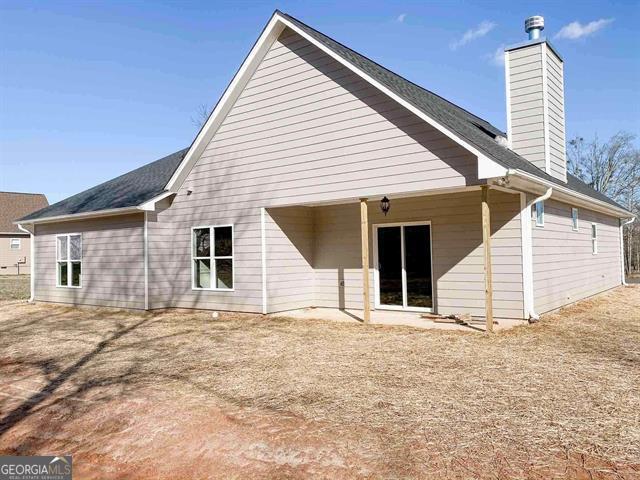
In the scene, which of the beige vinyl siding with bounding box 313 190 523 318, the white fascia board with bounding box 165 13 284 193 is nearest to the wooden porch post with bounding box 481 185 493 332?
the beige vinyl siding with bounding box 313 190 523 318

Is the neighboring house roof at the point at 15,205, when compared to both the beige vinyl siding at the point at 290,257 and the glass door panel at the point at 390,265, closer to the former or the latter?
the beige vinyl siding at the point at 290,257

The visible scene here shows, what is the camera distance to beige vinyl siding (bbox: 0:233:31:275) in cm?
3444

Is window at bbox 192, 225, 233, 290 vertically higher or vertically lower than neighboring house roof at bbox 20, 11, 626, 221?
lower

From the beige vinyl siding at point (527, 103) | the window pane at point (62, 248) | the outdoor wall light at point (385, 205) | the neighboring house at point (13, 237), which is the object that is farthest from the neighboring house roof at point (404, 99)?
the neighboring house at point (13, 237)

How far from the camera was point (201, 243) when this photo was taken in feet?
39.4

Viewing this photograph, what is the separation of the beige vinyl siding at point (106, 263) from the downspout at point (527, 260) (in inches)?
359

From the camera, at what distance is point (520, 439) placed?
3576 millimetres

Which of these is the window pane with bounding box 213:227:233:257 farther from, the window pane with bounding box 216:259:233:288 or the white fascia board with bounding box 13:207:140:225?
the white fascia board with bounding box 13:207:140:225

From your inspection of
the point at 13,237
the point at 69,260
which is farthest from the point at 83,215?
the point at 13,237

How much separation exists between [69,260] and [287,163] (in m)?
8.14

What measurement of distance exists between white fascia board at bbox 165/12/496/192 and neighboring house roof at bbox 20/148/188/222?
1.20 meters

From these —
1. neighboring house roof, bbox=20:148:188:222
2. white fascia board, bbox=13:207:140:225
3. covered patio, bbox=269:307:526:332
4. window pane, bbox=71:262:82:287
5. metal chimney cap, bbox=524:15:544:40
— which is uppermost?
metal chimney cap, bbox=524:15:544:40

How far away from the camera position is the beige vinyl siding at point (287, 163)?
349 inches

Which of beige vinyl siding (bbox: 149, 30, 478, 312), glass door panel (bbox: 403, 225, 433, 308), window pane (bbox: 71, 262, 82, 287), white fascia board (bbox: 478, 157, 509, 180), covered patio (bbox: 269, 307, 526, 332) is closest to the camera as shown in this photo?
white fascia board (bbox: 478, 157, 509, 180)
